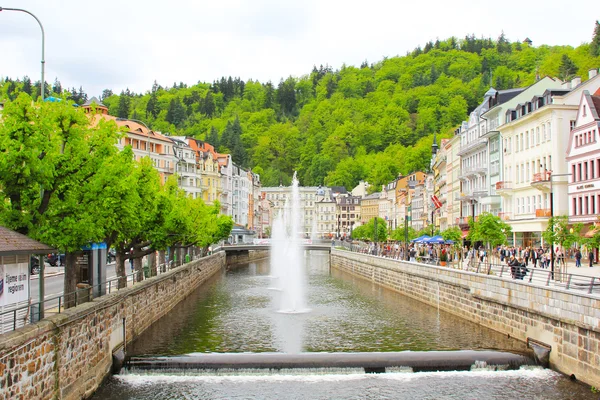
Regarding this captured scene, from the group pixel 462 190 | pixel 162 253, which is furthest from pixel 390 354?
pixel 462 190

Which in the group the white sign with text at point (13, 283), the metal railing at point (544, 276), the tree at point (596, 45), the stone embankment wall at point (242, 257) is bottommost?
the stone embankment wall at point (242, 257)

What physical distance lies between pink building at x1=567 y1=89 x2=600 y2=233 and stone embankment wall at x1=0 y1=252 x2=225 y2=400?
33241 millimetres

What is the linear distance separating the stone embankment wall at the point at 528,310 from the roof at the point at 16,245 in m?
17.4

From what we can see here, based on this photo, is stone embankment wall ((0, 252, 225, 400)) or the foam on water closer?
stone embankment wall ((0, 252, 225, 400))

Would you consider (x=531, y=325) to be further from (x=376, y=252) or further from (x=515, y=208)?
(x=376, y=252)

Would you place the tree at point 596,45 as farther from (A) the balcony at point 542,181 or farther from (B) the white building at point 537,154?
(A) the balcony at point 542,181

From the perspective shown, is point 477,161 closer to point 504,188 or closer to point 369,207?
point 504,188

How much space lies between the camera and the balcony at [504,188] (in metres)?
62.4

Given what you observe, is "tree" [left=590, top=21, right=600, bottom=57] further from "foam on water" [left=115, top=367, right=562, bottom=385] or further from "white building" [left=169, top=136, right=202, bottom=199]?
"foam on water" [left=115, top=367, right=562, bottom=385]

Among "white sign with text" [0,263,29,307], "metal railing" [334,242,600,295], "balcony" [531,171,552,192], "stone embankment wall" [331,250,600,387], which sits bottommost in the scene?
"stone embankment wall" [331,250,600,387]

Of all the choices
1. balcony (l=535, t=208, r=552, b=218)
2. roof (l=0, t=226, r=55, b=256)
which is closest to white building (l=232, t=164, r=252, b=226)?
balcony (l=535, t=208, r=552, b=218)

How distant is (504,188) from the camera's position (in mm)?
62688

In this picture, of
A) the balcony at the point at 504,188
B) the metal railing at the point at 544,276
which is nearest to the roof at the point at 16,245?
the metal railing at the point at 544,276

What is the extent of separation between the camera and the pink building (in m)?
47.2
